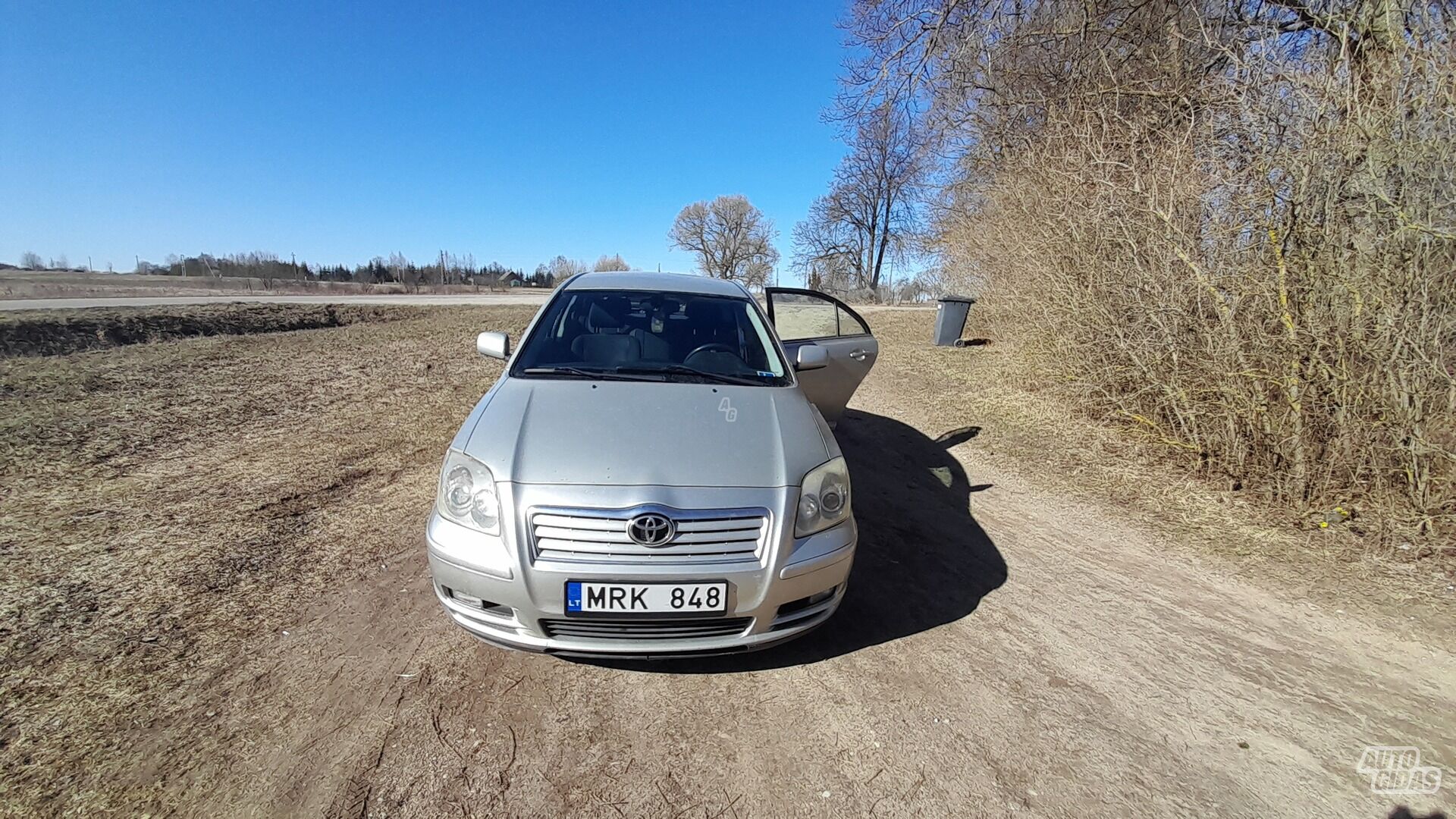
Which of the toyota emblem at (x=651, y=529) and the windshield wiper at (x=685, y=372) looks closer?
the toyota emblem at (x=651, y=529)

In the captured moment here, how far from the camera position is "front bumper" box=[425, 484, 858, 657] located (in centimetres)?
210

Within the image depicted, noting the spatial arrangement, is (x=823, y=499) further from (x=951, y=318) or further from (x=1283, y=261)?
(x=951, y=318)

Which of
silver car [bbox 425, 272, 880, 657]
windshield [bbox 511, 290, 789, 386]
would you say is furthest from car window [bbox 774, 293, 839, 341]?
silver car [bbox 425, 272, 880, 657]

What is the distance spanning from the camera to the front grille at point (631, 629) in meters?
2.14

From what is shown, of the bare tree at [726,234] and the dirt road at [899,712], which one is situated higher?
the bare tree at [726,234]

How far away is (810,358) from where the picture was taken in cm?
354

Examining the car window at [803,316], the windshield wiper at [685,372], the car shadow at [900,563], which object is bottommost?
the car shadow at [900,563]

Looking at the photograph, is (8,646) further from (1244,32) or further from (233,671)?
(1244,32)

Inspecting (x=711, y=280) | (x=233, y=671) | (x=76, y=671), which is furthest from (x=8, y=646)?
(x=711, y=280)

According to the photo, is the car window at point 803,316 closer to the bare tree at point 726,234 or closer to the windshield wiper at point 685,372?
the windshield wiper at point 685,372

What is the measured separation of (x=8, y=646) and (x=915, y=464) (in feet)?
18.7

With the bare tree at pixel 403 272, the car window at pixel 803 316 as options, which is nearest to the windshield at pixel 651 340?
the car window at pixel 803 316

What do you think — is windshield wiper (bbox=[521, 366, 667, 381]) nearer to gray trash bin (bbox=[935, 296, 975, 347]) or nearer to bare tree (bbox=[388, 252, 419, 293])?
gray trash bin (bbox=[935, 296, 975, 347])

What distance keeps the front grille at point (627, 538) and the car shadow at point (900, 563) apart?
2.13ft
